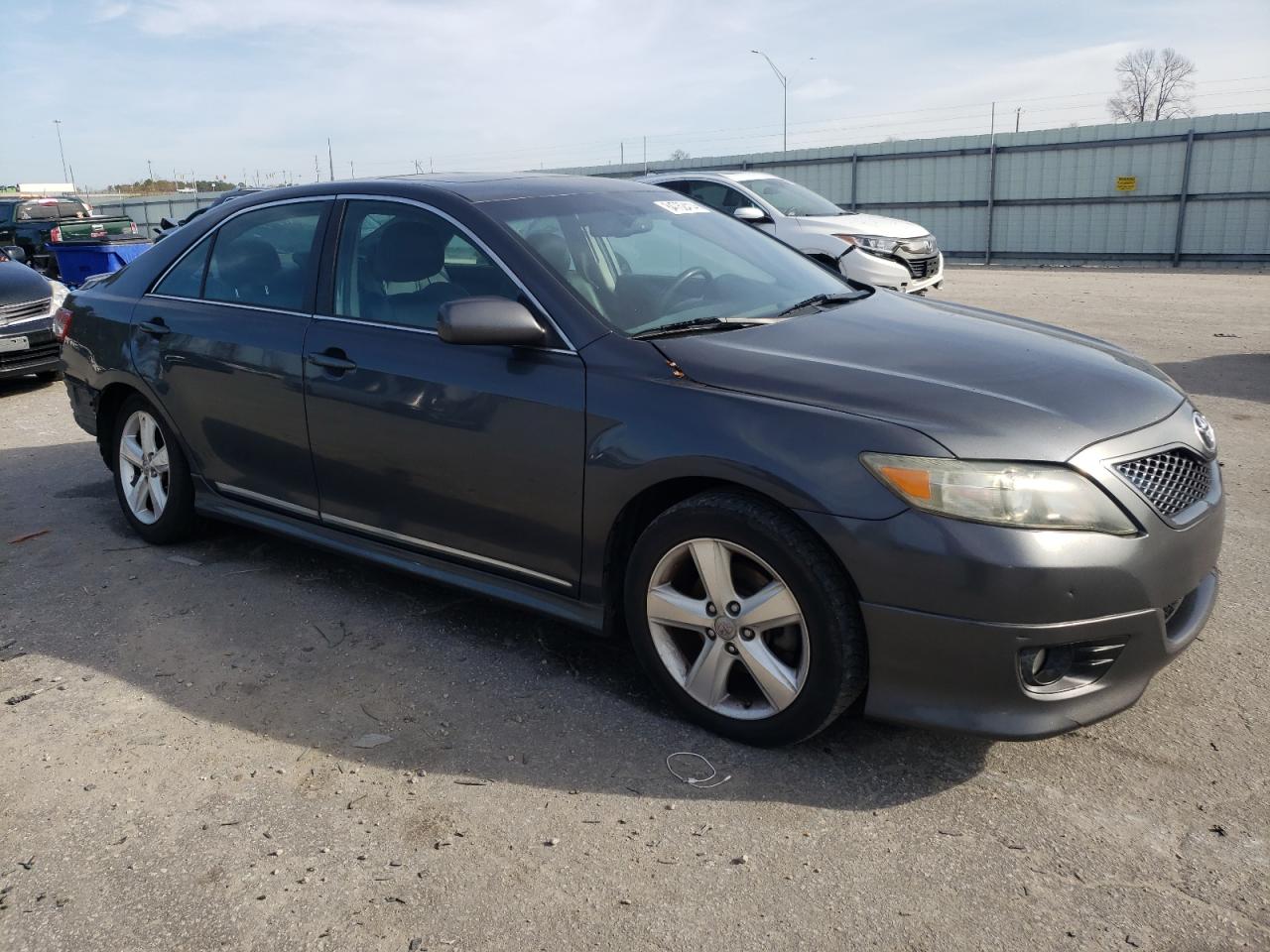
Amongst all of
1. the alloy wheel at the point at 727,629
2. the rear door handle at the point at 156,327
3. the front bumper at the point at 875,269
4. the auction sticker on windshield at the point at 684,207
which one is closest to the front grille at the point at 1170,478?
the alloy wheel at the point at 727,629

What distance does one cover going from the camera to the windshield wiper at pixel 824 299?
3.82 m

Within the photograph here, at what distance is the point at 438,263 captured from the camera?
12.6ft

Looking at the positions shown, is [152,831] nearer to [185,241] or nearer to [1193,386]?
[185,241]

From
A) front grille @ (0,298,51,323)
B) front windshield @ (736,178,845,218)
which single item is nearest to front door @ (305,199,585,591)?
front grille @ (0,298,51,323)

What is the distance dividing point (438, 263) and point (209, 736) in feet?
5.82

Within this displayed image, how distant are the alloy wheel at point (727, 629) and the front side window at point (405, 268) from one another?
112cm

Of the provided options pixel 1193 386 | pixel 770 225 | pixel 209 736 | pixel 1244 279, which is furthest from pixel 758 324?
pixel 1244 279

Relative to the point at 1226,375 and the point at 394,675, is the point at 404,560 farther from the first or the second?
the point at 1226,375

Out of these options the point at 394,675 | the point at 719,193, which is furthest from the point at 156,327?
the point at 719,193

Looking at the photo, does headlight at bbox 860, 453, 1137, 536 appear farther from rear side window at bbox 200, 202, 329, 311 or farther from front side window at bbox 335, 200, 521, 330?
rear side window at bbox 200, 202, 329, 311

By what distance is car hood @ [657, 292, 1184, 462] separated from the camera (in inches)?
111

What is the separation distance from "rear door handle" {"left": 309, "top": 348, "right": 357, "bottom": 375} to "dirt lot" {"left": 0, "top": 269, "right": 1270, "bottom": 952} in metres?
1.00

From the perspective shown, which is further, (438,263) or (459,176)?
(459,176)

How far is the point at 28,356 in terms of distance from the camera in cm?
951
